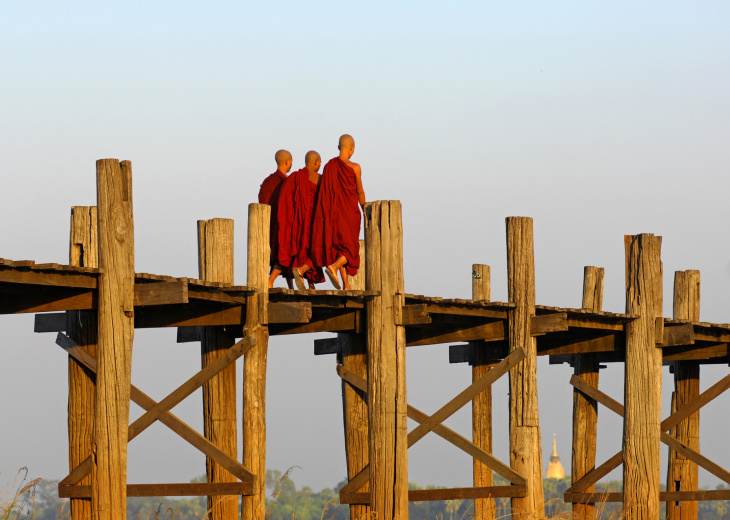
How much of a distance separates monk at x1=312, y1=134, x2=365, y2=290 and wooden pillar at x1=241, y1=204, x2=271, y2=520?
186 centimetres

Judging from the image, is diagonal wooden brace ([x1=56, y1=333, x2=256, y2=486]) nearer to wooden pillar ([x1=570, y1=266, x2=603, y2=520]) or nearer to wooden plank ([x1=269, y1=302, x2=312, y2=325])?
wooden plank ([x1=269, y1=302, x2=312, y2=325])

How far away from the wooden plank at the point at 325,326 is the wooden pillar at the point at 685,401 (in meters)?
4.64

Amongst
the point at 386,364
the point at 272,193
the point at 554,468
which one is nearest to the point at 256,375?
the point at 386,364

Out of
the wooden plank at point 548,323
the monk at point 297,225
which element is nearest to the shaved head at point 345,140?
the monk at point 297,225

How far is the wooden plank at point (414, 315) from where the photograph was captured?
8.70 meters

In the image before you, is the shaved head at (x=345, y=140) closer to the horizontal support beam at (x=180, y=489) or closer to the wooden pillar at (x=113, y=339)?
the horizontal support beam at (x=180, y=489)

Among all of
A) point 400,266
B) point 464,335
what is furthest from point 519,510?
point 400,266

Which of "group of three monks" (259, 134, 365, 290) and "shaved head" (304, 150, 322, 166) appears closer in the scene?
"group of three monks" (259, 134, 365, 290)

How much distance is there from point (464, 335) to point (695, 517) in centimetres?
440

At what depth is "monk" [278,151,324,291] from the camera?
36.9 feet

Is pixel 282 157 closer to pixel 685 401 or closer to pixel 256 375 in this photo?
pixel 256 375

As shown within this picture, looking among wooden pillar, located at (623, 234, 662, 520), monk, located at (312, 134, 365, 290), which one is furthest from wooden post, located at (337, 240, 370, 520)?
wooden pillar, located at (623, 234, 662, 520)

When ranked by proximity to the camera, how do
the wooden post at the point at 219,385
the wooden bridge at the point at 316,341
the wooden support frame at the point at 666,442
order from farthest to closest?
the wooden support frame at the point at 666,442
the wooden post at the point at 219,385
the wooden bridge at the point at 316,341

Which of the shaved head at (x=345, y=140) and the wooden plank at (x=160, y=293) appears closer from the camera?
the wooden plank at (x=160, y=293)
